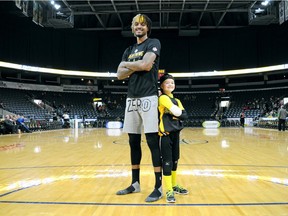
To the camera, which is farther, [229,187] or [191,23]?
[191,23]

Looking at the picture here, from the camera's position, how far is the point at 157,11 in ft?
72.4

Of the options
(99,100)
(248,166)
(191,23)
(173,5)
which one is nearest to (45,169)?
(248,166)

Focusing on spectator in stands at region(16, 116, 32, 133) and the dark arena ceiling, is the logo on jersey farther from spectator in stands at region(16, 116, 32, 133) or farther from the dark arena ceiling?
spectator in stands at region(16, 116, 32, 133)

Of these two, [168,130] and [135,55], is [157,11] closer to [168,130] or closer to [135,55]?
[135,55]

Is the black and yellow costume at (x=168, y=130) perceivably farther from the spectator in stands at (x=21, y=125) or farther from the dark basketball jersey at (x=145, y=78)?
the spectator in stands at (x=21, y=125)

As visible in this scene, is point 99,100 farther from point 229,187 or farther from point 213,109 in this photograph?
point 229,187

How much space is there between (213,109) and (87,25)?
53.0 feet

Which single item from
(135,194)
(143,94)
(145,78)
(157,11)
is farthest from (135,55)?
(157,11)

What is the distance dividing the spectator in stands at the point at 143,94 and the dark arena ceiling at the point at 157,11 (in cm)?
1527

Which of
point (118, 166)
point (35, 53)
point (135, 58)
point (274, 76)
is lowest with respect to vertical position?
point (118, 166)

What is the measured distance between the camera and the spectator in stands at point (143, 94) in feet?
8.97

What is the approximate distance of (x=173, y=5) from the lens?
871 inches

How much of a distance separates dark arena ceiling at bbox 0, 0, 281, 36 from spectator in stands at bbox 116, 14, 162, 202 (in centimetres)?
1527

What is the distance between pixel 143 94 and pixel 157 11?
67.9 ft
